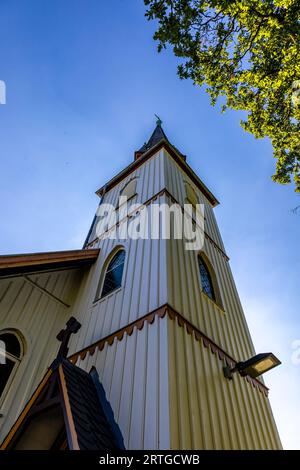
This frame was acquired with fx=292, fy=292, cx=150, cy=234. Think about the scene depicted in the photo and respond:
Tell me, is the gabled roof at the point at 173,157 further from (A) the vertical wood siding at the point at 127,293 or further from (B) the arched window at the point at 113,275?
(B) the arched window at the point at 113,275

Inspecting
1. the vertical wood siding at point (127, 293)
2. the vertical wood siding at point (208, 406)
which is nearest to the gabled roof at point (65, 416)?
the vertical wood siding at point (208, 406)

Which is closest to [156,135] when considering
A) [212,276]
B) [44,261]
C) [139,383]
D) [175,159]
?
[175,159]

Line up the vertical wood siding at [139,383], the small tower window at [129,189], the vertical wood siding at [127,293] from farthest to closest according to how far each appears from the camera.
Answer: the small tower window at [129,189] → the vertical wood siding at [127,293] → the vertical wood siding at [139,383]

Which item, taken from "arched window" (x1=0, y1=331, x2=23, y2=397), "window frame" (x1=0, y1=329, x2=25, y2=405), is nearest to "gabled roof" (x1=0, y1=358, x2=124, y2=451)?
"window frame" (x1=0, y1=329, x2=25, y2=405)

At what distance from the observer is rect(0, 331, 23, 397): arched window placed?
205 inches

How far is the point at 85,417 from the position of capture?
3.11 metres

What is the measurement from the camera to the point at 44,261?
18.6ft

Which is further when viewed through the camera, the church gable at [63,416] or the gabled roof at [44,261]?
the gabled roof at [44,261]

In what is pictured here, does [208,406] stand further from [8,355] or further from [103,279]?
[8,355]

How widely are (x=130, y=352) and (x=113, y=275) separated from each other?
2504mm

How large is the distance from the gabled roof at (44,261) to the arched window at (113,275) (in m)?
0.75

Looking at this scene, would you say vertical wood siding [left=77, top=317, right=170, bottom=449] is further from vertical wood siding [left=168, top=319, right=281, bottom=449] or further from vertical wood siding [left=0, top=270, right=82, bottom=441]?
vertical wood siding [left=0, top=270, right=82, bottom=441]

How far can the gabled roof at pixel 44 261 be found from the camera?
4.88m

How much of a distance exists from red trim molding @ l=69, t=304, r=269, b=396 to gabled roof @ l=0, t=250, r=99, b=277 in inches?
72.1
